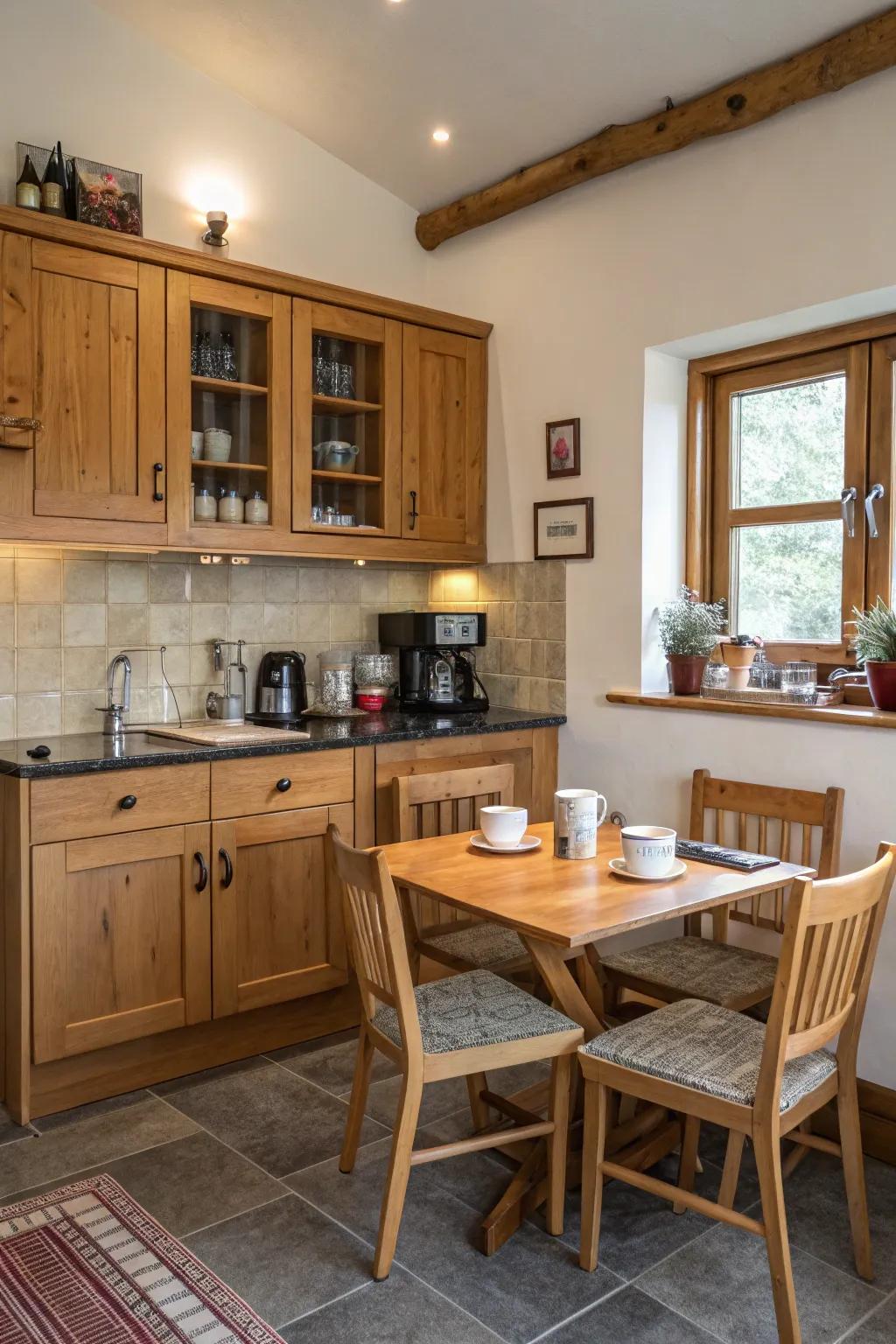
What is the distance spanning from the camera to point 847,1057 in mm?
2035

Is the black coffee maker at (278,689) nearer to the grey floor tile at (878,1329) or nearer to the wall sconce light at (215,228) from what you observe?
the wall sconce light at (215,228)

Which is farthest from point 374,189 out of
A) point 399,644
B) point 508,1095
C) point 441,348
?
point 508,1095

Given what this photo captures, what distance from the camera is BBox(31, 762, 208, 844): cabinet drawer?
2.58 m

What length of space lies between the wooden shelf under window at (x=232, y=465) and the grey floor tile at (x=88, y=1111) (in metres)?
1.80

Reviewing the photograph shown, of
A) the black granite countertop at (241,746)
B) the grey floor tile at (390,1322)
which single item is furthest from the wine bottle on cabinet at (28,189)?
the grey floor tile at (390,1322)

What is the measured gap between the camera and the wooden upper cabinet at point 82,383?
276 centimetres

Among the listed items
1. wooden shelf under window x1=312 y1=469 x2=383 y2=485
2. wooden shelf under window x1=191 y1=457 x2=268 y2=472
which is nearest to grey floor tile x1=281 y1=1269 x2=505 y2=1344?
wooden shelf under window x1=191 y1=457 x2=268 y2=472

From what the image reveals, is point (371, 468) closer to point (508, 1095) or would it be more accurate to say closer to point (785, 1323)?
point (508, 1095)

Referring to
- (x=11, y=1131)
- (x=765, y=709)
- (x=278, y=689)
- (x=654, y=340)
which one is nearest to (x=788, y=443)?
(x=654, y=340)

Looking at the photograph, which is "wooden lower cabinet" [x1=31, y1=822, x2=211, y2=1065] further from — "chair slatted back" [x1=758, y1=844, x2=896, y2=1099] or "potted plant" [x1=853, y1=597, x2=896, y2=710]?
"potted plant" [x1=853, y1=597, x2=896, y2=710]

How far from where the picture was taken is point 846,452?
3025 millimetres

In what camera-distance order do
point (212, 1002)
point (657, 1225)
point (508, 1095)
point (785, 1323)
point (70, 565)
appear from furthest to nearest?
point (70, 565)
point (212, 1002)
point (508, 1095)
point (657, 1225)
point (785, 1323)

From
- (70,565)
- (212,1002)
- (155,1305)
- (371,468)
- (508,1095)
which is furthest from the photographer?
(371,468)

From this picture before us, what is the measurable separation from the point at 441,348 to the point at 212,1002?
7.70 ft
